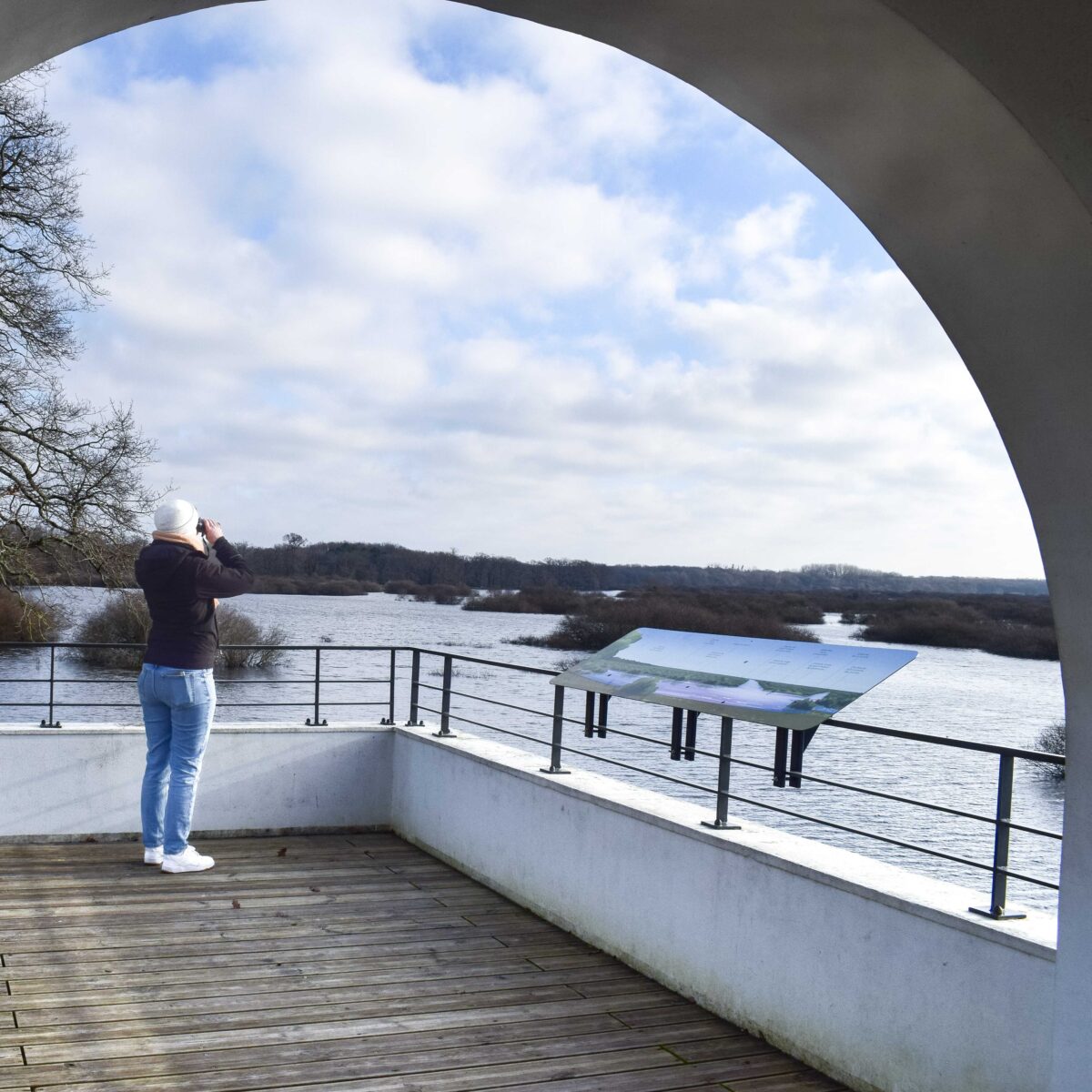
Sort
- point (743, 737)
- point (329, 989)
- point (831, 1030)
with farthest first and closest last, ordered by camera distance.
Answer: point (743, 737) → point (329, 989) → point (831, 1030)

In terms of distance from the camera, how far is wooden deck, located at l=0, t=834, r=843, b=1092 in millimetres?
3016

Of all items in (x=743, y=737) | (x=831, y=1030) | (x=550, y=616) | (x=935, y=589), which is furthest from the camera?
(x=550, y=616)

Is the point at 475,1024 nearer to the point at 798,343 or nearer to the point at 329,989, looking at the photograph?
the point at 329,989

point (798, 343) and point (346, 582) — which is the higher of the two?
point (798, 343)

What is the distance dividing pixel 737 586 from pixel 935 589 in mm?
4838

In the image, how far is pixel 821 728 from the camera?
14.5 metres

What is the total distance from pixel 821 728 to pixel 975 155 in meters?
13.5

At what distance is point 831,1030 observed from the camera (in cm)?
310

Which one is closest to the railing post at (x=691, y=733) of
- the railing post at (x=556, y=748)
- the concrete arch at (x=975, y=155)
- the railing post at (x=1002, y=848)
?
the railing post at (x=556, y=748)

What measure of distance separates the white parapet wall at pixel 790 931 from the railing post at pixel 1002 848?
0.18 feet

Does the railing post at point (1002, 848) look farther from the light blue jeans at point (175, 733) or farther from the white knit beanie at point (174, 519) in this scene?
the white knit beanie at point (174, 519)

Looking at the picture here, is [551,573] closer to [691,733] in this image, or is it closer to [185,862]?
[185,862]

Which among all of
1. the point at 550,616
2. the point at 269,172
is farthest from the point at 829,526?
the point at 269,172

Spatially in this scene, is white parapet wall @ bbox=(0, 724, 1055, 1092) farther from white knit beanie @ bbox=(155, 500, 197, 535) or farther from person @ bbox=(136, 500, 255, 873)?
white knit beanie @ bbox=(155, 500, 197, 535)
